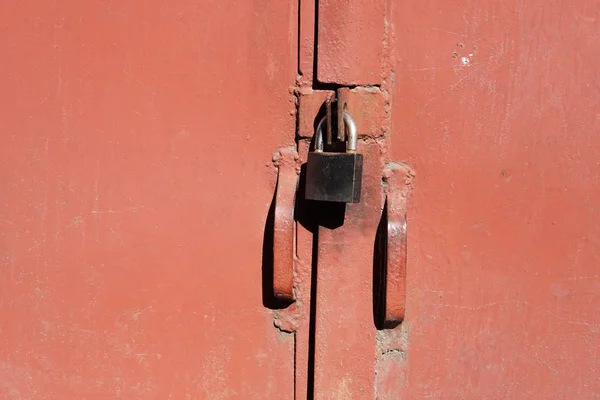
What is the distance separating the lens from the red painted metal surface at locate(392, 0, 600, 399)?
3.10 ft

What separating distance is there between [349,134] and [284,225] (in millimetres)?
198

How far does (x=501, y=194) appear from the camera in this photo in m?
0.97

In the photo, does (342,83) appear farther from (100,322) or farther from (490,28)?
(100,322)

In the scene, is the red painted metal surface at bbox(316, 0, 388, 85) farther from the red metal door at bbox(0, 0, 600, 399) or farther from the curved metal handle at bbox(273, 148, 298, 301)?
the curved metal handle at bbox(273, 148, 298, 301)

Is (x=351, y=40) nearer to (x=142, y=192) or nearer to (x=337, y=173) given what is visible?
(x=337, y=173)

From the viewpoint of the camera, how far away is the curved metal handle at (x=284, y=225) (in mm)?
941

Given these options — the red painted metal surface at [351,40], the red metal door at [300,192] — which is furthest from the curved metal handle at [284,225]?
the red painted metal surface at [351,40]

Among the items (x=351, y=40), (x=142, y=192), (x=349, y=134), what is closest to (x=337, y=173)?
(x=349, y=134)

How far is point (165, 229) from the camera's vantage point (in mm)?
999

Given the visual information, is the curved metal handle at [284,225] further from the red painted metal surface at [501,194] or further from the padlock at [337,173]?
the red painted metal surface at [501,194]

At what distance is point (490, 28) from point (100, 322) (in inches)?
36.1

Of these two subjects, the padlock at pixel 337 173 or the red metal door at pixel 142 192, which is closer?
the padlock at pixel 337 173

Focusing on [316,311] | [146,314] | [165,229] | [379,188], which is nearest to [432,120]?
[379,188]

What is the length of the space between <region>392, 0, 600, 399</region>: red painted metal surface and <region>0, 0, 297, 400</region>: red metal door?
0.26 meters
